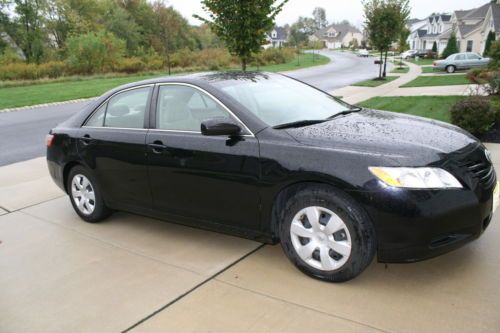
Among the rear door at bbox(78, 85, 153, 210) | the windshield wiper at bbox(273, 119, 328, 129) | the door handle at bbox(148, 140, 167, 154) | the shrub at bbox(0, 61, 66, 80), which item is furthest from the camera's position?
the shrub at bbox(0, 61, 66, 80)

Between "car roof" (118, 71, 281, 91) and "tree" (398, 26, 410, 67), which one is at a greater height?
"car roof" (118, 71, 281, 91)

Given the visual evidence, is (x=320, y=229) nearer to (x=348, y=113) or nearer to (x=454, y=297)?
(x=454, y=297)

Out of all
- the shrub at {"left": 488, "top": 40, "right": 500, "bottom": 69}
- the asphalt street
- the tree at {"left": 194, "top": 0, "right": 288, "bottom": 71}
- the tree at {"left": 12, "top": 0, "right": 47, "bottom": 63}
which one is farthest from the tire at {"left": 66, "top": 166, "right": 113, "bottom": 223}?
the tree at {"left": 12, "top": 0, "right": 47, "bottom": 63}

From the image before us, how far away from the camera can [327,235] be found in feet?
10.9

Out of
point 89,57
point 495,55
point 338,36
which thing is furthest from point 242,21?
point 338,36

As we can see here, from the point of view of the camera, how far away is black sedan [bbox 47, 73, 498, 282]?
3.11 meters

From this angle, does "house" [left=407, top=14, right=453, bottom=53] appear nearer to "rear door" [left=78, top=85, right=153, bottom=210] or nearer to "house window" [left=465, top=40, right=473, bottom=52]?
"house window" [left=465, top=40, right=473, bottom=52]

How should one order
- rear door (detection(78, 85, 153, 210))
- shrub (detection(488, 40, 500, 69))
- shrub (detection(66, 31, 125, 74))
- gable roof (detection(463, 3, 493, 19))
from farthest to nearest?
1. gable roof (detection(463, 3, 493, 19))
2. shrub (detection(66, 31, 125, 74))
3. shrub (detection(488, 40, 500, 69))
4. rear door (detection(78, 85, 153, 210))

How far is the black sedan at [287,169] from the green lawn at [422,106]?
23.4 feet

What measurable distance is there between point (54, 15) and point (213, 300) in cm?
6299

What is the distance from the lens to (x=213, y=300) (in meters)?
3.34

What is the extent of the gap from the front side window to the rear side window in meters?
0.23

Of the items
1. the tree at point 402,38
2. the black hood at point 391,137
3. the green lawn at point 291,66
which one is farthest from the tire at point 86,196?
the green lawn at point 291,66

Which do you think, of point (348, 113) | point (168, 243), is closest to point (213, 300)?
point (168, 243)
